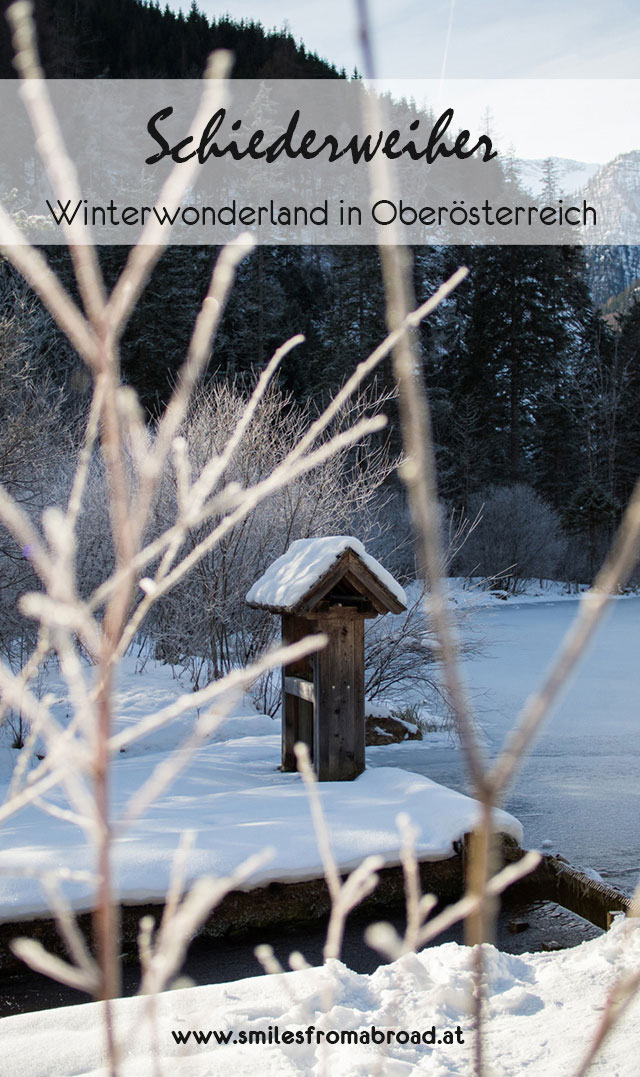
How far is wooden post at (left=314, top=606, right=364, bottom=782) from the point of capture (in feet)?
20.8

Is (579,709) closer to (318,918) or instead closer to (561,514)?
(318,918)

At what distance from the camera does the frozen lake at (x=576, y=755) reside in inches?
261

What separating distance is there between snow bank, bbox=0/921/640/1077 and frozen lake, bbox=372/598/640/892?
2072 millimetres

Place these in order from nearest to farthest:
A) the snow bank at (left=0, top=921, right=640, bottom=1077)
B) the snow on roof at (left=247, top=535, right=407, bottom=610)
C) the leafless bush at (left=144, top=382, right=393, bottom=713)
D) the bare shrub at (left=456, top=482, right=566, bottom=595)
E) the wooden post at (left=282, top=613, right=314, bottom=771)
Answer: the snow bank at (left=0, top=921, right=640, bottom=1077) < the snow on roof at (left=247, top=535, right=407, bottom=610) < the wooden post at (left=282, top=613, right=314, bottom=771) < the leafless bush at (left=144, top=382, right=393, bottom=713) < the bare shrub at (left=456, top=482, right=566, bottom=595)

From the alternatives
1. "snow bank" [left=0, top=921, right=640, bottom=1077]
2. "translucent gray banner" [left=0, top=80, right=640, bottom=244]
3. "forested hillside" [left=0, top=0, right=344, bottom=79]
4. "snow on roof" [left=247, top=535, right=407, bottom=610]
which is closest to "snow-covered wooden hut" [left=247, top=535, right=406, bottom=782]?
"snow on roof" [left=247, top=535, right=407, bottom=610]

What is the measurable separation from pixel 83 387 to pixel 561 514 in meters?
19.4

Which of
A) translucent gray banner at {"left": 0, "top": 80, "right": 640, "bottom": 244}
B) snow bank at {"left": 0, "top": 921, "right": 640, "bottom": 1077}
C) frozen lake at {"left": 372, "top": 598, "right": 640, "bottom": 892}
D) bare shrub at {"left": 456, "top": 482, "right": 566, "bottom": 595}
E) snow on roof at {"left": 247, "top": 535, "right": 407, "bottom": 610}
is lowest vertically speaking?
frozen lake at {"left": 372, "top": 598, "right": 640, "bottom": 892}

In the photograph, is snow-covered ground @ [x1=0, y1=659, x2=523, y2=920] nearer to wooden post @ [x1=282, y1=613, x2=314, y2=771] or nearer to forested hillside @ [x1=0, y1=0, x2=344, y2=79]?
wooden post @ [x1=282, y1=613, x2=314, y2=771]

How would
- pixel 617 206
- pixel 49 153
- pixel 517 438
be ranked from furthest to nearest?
pixel 617 206
pixel 517 438
pixel 49 153

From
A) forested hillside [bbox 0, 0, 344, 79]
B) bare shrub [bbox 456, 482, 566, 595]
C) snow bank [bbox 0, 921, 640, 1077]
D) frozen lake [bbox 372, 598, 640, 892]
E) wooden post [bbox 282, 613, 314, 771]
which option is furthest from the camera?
forested hillside [bbox 0, 0, 344, 79]

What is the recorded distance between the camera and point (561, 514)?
113ft

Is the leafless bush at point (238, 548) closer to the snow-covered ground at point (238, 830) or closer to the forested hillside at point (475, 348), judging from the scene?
the snow-covered ground at point (238, 830)

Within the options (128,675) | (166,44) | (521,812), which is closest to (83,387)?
(128,675)

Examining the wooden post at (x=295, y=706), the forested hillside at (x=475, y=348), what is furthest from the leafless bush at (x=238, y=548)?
the forested hillside at (x=475, y=348)
